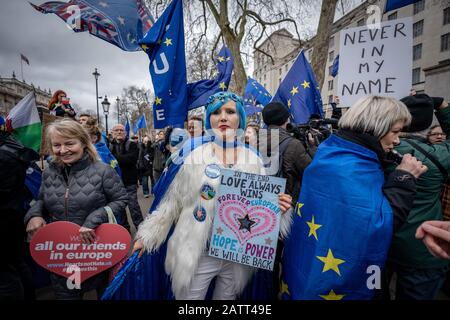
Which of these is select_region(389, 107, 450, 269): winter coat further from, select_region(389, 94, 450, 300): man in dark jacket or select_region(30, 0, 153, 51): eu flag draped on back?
select_region(30, 0, 153, 51): eu flag draped on back

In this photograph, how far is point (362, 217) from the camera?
1.24 m

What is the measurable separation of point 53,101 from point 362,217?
4577 mm

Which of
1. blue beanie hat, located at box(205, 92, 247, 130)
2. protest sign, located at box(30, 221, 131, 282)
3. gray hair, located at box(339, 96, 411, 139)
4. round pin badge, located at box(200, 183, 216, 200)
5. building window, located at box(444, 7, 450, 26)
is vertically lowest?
protest sign, located at box(30, 221, 131, 282)

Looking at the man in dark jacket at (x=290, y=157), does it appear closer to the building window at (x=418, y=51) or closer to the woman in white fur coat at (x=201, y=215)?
the woman in white fur coat at (x=201, y=215)

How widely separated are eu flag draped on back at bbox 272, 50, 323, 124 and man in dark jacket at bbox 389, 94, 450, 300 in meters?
Answer: 2.07

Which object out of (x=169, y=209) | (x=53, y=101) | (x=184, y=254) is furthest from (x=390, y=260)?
(x=53, y=101)

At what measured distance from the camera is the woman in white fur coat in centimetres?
153

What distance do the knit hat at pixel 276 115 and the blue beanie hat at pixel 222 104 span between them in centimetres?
110

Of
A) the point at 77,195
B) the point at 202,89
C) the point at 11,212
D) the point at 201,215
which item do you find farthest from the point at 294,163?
the point at 11,212

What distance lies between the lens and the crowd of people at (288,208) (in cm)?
129

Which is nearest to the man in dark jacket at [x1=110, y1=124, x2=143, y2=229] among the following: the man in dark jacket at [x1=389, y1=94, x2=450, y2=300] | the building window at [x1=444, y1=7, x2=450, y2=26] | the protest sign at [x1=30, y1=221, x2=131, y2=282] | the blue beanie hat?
the protest sign at [x1=30, y1=221, x2=131, y2=282]

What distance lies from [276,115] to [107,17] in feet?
9.13

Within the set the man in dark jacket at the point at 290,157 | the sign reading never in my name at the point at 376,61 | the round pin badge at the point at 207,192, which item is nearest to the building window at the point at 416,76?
the sign reading never in my name at the point at 376,61

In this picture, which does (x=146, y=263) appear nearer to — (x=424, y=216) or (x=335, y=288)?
(x=335, y=288)
